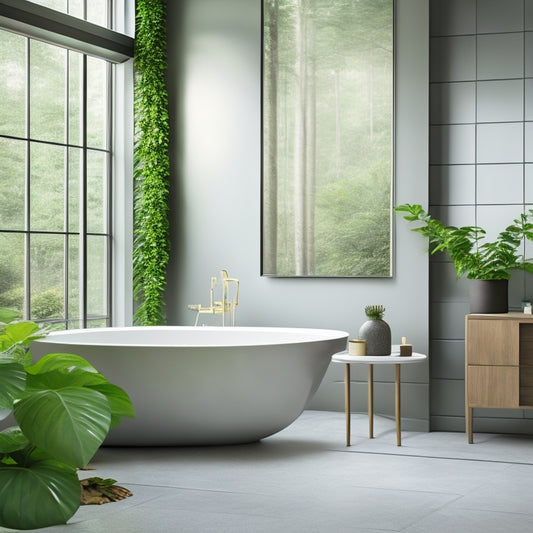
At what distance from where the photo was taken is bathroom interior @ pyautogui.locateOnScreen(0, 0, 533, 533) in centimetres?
414

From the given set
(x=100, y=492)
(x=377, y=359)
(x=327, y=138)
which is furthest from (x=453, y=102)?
(x=100, y=492)

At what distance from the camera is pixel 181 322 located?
6.71m

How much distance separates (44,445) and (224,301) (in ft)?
10.2

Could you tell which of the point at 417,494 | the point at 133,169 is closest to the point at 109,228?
the point at 133,169

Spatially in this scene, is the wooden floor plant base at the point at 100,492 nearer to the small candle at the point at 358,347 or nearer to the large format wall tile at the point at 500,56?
the small candle at the point at 358,347

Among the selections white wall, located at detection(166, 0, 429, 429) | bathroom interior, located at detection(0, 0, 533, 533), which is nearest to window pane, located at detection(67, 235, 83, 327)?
bathroom interior, located at detection(0, 0, 533, 533)

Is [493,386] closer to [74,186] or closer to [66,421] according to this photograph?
[66,421]

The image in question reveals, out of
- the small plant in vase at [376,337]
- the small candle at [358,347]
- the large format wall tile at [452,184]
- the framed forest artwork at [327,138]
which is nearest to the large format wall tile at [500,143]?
the large format wall tile at [452,184]

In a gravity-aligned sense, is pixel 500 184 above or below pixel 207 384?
above

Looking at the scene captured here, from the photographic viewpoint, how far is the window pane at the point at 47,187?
20.0 feet

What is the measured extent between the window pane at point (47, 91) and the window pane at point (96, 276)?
805 millimetres

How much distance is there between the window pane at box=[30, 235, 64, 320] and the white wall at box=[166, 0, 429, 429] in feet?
2.81

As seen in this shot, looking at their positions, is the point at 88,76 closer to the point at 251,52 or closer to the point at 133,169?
the point at 133,169

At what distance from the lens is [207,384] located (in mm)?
4707
